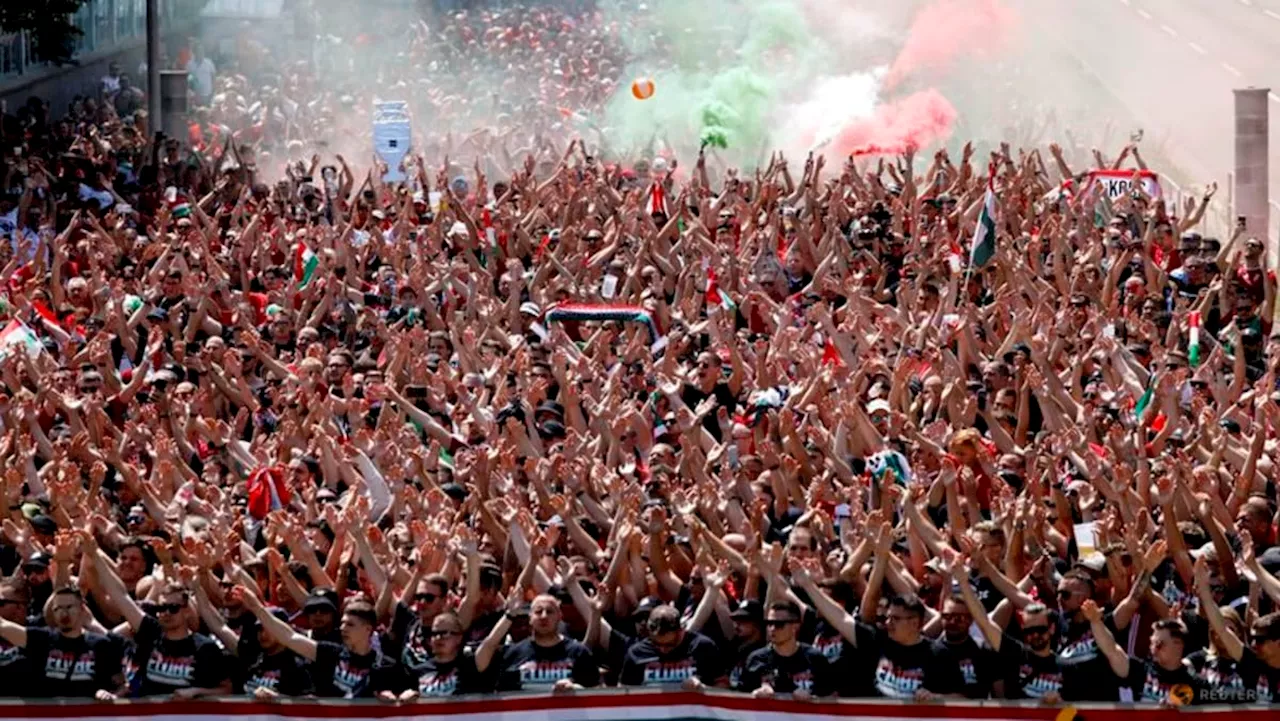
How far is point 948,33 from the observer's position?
42125 millimetres

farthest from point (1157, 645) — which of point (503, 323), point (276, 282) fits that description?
point (276, 282)

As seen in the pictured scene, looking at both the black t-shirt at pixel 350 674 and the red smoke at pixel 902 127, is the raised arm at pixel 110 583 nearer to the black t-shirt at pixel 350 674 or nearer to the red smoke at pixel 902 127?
the black t-shirt at pixel 350 674

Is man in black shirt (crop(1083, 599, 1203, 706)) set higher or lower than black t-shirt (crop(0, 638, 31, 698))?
higher

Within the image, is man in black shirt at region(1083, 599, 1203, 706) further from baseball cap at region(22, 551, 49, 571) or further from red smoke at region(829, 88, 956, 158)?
red smoke at region(829, 88, 956, 158)

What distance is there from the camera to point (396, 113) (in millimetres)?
25266

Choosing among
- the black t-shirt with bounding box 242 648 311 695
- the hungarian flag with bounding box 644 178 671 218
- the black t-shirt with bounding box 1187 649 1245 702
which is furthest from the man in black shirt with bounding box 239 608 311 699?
the hungarian flag with bounding box 644 178 671 218

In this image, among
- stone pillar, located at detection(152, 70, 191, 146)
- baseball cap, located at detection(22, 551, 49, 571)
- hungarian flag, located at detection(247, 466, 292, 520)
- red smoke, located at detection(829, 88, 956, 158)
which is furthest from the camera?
red smoke, located at detection(829, 88, 956, 158)

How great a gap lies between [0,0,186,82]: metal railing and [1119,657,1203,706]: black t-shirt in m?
21.8

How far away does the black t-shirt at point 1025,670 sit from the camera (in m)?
10.5

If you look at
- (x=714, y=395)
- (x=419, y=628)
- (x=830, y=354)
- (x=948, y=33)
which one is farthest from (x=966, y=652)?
(x=948, y=33)

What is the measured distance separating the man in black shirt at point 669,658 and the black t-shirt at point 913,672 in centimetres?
62

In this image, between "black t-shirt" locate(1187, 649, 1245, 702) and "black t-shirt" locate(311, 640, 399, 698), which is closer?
"black t-shirt" locate(1187, 649, 1245, 702)

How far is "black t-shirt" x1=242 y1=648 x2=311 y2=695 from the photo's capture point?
10.7 m

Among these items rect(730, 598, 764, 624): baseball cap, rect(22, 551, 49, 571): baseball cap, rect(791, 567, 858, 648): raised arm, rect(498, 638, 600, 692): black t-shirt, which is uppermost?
rect(791, 567, 858, 648): raised arm
